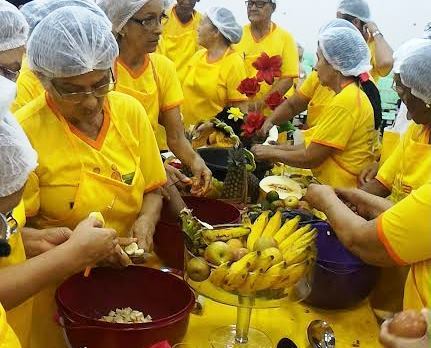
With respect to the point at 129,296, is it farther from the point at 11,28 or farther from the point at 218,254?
the point at 11,28

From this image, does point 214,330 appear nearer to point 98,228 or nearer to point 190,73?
point 98,228

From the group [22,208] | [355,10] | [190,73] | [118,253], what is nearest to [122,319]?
[118,253]

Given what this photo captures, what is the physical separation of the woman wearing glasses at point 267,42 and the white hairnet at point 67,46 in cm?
273

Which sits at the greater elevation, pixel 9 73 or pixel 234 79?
pixel 9 73

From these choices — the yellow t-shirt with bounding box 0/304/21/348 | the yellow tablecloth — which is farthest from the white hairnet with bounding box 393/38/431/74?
the yellow t-shirt with bounding box 0/304/21/348

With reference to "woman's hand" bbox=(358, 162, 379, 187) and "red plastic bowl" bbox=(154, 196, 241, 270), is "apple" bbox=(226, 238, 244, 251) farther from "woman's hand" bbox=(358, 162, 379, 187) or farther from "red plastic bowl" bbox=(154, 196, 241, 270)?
"woman's hand" bbox=(358, 162, 379, 187)

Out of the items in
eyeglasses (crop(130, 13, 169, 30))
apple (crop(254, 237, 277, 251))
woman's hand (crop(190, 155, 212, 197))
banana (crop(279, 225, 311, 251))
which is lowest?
woman's hand (crop(190, 155, 212, 197))

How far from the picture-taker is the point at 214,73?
3.51 m

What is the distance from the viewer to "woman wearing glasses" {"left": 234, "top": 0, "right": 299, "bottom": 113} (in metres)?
4.26

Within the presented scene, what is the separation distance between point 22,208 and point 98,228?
216 mm

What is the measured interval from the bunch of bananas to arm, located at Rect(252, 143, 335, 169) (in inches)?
44.9

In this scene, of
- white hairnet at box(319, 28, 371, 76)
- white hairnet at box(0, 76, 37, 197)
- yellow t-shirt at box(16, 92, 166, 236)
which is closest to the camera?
white hairnet at box(0, 76, 37, 197)

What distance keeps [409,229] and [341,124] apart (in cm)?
128

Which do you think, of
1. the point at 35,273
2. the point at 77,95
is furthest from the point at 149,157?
the point at 35,273
